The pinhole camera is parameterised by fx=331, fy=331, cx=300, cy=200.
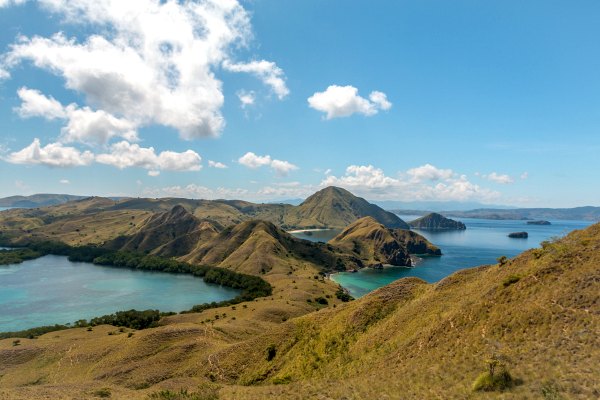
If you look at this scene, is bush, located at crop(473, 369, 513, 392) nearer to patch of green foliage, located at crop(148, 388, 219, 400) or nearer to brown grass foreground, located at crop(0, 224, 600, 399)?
brown grass foreground, located at crop(0, 224, 600, 399)

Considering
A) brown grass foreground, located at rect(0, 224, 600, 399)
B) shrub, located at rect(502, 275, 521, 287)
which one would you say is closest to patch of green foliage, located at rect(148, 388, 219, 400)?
brown grass foreground, located at rect(0, 224, 600, 399)

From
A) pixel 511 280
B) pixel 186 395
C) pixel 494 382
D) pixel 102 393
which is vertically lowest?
pixel 186 395

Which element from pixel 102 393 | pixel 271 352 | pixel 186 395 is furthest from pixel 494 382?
pixel 102 393

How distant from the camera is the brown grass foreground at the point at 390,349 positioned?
34031mm

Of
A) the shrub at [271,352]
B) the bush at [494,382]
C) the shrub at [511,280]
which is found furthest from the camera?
the shrub at [271,352]

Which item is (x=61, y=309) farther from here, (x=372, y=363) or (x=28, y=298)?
(x=372, y=363)

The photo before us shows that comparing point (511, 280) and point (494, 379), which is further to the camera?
point (511, 280)

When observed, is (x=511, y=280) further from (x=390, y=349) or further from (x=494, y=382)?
(x=494, y=382)

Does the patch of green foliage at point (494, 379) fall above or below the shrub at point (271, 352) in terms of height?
above

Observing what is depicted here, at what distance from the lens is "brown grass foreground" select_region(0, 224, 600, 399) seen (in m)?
34.0

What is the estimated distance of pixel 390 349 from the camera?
51.1 meters

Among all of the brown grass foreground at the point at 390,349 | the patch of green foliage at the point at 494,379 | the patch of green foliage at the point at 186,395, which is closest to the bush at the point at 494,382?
the patch of green foliage at the point at 494,379

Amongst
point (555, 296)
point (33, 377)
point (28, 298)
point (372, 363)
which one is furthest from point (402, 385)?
point (28, 298)

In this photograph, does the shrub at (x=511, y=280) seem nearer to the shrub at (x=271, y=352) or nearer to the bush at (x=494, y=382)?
the bush at (x=494, y=382)
